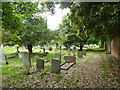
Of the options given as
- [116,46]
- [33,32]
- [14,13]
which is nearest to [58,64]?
[14,13]

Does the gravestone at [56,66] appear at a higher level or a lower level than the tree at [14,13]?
lower

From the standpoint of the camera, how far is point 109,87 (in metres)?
→ 3.91

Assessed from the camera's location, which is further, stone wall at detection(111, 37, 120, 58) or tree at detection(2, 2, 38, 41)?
stone wall at detection(111, 37, 120, 58)

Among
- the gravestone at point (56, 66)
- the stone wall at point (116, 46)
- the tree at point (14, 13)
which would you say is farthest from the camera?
the stone wall at point (116, 46)

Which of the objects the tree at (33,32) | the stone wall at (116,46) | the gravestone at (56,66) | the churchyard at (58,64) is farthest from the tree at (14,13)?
the stone wall at (116,46)

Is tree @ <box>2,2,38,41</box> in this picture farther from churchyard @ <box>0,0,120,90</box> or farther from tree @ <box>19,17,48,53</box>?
tree @ <box>19,17,48,53</box>

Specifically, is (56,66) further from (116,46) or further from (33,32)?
(116,46)

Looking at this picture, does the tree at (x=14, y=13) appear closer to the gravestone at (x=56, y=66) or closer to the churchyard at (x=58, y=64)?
the churchyard at (x=58, y=64)

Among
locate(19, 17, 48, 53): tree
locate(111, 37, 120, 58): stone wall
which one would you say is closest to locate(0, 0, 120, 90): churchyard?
locate(111, 37, 120, 58): stone wall

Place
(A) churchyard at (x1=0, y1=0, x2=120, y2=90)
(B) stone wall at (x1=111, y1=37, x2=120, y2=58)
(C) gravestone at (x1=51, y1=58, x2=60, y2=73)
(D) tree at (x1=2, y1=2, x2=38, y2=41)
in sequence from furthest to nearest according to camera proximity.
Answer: (B) stone wall at (x1=111, y1=37, x2=120, y2=58) → (D) tree at (x1=2, y1=2, x2=38, y2=41) → (C) gravestone at (x1=51, y1=58, x2=60, y2=73) → (A) churchyard at (x1=0, y1=0, x2=120, y2=90)

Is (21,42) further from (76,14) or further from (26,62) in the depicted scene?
(76,14)

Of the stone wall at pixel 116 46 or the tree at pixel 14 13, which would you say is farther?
the stone wall at pixel 116 46

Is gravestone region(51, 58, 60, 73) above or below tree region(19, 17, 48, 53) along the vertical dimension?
below

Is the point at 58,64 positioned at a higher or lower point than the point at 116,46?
lower
